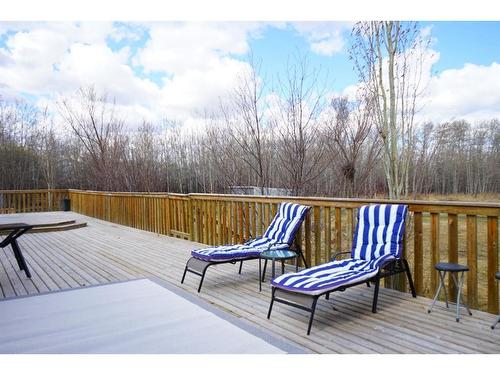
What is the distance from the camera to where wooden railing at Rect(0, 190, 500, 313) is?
323cm

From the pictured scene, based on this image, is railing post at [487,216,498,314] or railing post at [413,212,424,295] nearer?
railing post at [487,216,498,314]

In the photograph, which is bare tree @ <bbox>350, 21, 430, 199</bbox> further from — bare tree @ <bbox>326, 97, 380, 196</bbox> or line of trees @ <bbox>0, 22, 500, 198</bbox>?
bare tree @ <bbox>326, 97, 380, 196</bbox>

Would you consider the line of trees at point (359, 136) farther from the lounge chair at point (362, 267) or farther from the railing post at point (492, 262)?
the railing post at point (492, 262)

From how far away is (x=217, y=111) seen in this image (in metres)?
10.6

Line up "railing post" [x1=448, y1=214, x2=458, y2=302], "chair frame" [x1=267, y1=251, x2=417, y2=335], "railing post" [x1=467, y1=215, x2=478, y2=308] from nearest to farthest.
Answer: "chair frame" [x1=267, y1=251, x2=417, y2=335] < "railing post" [x1=467, y1=215, x2=478, y2=308] < "railing post" [x1=448, y1=214, x2=458, y2=302]

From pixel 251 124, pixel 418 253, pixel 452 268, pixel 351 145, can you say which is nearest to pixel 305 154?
pixel 351 145

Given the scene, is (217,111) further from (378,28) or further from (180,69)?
(378,28)

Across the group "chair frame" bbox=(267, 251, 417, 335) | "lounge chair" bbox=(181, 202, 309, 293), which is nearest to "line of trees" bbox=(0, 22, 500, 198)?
"lounge chair" bbox=(181, 202, 309, 293)

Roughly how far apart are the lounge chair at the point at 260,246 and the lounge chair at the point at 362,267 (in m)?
0.83

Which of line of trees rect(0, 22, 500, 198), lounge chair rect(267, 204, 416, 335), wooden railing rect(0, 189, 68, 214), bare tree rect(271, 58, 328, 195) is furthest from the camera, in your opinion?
wooden railing rect(0, 189, 68, 214)

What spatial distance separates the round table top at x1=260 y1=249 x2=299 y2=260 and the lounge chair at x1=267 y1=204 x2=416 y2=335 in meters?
0.48
